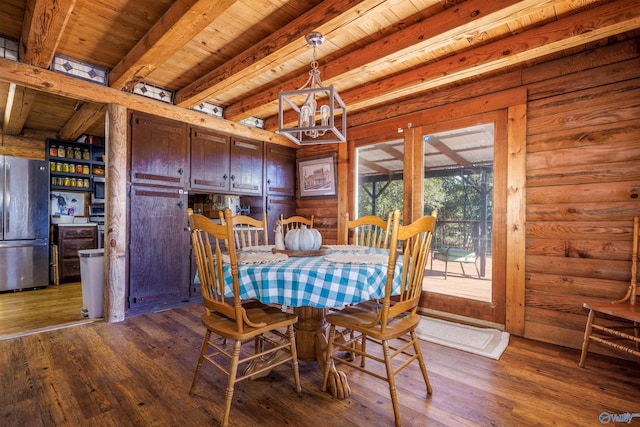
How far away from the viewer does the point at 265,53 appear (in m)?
2.45

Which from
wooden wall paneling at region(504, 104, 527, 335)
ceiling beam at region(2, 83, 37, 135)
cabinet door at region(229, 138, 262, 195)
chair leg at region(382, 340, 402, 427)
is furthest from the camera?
cabinet door at region(229, 138, 262, 195)

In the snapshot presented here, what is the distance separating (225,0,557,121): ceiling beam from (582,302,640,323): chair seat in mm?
1935

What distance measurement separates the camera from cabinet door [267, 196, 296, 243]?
4.46 m

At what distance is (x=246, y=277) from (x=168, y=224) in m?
2.24

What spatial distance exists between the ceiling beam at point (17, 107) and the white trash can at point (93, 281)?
184 centimetres

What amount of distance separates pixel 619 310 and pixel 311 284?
203cm

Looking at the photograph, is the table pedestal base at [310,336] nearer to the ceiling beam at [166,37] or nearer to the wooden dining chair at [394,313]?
the wooden dining chair at [394,313]

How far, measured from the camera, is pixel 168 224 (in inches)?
136

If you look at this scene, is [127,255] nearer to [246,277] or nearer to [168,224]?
[168,224]

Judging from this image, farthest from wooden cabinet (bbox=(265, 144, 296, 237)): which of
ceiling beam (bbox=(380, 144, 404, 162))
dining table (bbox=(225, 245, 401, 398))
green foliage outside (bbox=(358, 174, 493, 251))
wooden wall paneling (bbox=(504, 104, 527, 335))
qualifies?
wooden wall paneling (bbox=(504, 104, 527, 335))

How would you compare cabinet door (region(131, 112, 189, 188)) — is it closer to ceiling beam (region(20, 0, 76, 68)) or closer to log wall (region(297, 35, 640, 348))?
ceiling beam (region(20, 0, 76, 68))

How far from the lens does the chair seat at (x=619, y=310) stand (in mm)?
1924

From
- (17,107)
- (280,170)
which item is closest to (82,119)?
(17,107)

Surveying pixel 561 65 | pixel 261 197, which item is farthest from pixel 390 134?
pixel 261 197
